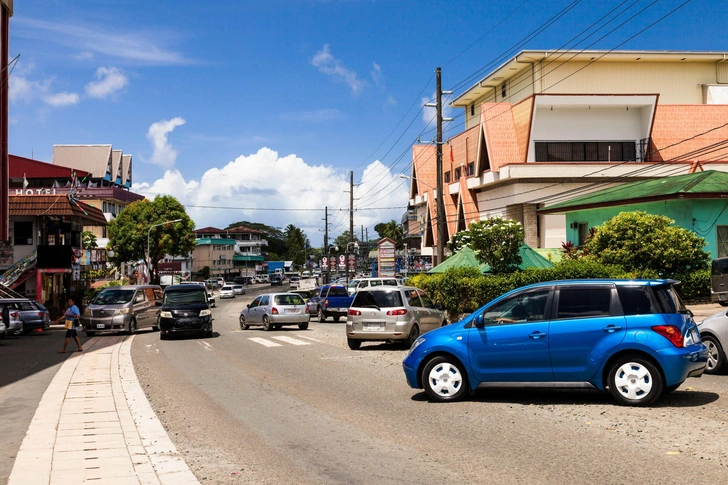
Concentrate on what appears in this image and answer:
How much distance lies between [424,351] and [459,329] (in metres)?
0.63

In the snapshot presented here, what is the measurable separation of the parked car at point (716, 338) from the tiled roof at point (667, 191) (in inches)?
793

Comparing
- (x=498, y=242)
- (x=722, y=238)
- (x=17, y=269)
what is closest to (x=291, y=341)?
(x=498, y=242)

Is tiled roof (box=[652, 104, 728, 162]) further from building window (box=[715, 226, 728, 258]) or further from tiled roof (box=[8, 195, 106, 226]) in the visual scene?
tiled roof (box=[8, 195, 106, 226])

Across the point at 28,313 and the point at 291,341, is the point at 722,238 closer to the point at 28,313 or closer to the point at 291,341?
the point at 291,341

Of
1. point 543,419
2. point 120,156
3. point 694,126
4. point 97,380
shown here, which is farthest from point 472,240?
point 120,156

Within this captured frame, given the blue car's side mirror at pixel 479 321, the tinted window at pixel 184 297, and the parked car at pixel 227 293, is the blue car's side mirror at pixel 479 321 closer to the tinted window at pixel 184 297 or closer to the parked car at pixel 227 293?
the tinted window at pixel 184 297

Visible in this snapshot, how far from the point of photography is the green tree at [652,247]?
30375 millimetres

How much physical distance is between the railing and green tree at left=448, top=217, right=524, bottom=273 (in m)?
29.6

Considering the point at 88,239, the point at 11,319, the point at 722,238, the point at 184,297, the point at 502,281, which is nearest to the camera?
the point at 184,297

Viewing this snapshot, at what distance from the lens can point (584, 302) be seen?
10.3 m

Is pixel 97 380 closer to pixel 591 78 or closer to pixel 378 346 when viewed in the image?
pixel 378 346

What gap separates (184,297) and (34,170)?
64.9 m

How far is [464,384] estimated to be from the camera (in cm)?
1086

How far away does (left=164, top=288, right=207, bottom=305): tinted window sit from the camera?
27227 millimetres
